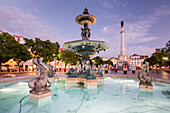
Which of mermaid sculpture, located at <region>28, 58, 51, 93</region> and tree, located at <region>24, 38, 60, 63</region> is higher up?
tree, located at <region>24, 38, 60, 63</region>

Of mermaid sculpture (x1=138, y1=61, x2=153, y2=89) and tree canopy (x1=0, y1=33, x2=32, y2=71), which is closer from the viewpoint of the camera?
mermaid sculpture (x1=138, y1=61, x2=153, y2=89)

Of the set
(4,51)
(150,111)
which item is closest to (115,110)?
(150,111)

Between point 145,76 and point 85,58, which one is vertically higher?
point 85,58

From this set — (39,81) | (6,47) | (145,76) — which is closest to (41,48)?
(6,47)

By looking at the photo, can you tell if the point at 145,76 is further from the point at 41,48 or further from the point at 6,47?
the point at 41,48

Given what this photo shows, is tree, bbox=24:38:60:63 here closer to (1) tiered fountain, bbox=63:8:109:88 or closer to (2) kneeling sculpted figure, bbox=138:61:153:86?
(1) tiered fountain, bbox=63:8:109:88

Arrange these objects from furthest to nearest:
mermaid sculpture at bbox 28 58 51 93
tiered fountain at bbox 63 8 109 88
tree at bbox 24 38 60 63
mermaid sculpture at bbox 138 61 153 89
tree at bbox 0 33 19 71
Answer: tree at bbox 24 38 60 63 < tree at bbox 0 33 19 71 < tiered fountain at bbox 63 8 109 88 < mermaid sculpture at bbox 138 61 153 89 < mermaid sculpture at bbox 28 58 51 93

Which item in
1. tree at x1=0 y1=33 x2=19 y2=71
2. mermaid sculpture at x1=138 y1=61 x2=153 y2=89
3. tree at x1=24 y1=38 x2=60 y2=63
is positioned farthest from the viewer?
tree at x1=24 y1=38 x2=60 y2=63

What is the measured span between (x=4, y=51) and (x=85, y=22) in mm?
18448

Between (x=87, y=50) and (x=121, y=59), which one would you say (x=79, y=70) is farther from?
(x=121, y=59)

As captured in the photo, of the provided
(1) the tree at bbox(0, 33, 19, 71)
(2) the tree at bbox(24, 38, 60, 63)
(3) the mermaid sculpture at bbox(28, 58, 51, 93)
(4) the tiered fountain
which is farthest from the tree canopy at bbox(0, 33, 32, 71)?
(3) the mermaid sculpture at bbox(28, 58, 51, 93)

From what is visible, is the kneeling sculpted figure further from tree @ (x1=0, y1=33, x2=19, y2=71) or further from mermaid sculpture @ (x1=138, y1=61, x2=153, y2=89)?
tree @ (x1=0, y1=33, x2=19, y2=71)

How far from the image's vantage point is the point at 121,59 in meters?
50.0

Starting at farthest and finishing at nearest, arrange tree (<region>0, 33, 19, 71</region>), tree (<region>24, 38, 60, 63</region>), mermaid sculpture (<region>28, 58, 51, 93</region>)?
1. tree (<region>24, 38, 60, 63</region>)
2. tree (<region>0, 33, 19, 71</region>)
3. mermaid sculpture (<region>28, 58, 51, 93</region>)
